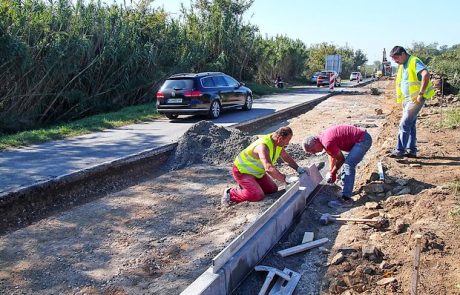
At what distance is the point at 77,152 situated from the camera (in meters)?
9.67

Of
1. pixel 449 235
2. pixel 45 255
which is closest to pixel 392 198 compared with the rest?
pixel 449 235

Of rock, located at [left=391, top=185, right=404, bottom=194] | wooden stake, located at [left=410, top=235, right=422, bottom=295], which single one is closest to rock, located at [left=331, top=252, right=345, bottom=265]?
wooden stake, located at [left=410, top=235, right=422, bottom=295]

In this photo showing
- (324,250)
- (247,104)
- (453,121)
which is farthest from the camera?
(247,104)

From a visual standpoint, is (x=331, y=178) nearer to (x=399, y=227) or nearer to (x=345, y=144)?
(x=345, y=144)

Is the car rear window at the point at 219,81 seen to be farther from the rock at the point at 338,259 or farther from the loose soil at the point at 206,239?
the rock at the point at 338,259

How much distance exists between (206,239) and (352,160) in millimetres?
2438

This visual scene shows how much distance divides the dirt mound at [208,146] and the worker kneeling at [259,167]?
2780 mm

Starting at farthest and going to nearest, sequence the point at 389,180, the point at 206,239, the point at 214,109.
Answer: the point at 214,109 < the point at 389,180 < the point at 206,239

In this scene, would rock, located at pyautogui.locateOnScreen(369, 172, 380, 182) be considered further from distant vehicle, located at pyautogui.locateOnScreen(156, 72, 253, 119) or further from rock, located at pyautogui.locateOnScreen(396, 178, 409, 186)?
distant vehicle, located at pyautogui.locateOnScreen(156, 72, 253, 119)

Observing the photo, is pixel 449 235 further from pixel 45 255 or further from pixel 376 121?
pixel 376 121

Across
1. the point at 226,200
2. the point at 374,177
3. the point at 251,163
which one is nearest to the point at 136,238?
the point at 226,200

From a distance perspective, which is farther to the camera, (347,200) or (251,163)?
(347,200)

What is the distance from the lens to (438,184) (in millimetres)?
6539

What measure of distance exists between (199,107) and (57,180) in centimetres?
784
